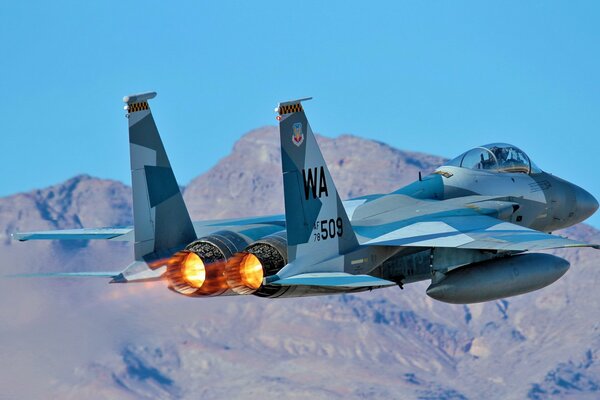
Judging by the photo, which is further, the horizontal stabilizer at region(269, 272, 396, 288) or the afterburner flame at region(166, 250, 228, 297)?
the afterburner flame at region(166, 250, 228, 297)

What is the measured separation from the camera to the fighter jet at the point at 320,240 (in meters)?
27.8

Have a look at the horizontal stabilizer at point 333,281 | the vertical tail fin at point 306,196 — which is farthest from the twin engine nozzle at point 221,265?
the horizontal stabilizer at point 333,281

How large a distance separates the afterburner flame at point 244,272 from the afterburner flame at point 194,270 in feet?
1.77

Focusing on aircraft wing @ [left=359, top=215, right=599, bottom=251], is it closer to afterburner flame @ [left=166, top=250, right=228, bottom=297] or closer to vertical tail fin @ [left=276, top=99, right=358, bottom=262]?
vertical tail fin @ [left=276, top=99, right=358, bottom=262]

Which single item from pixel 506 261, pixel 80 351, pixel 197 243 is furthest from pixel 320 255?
pixel 80 351

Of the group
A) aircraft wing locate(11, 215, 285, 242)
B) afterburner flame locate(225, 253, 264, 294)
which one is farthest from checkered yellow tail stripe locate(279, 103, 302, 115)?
aircraft wing locate(11, 215, 285, 242)

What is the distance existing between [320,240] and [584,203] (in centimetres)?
1047

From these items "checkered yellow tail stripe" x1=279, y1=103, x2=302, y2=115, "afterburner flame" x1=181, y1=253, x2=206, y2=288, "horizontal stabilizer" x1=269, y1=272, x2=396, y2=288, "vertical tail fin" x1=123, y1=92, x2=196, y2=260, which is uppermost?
"checkered yellow tail stripe" x1=279, y1=103, x2=302, y2=115

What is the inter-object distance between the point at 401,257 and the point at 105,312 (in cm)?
11134

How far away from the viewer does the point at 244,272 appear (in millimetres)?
29141

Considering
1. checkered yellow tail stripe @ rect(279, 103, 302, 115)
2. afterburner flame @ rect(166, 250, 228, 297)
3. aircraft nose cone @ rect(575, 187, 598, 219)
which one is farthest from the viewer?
aircraft nose cone @ rect(575, 187, 598, 219)

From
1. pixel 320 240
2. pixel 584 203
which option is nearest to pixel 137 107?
pixel 320 240

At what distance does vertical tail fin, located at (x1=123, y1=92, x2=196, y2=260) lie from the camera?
2906cm

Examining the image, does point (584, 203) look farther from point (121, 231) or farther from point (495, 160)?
point (121, 231)
